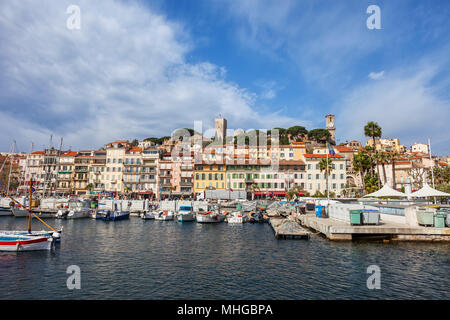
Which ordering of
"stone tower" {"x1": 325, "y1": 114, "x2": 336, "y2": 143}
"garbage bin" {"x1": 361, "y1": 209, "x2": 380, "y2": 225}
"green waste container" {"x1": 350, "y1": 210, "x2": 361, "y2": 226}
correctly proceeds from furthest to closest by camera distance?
"stone tower" {"x1": 325, "y1": 114, "x2": 336, "y2": 143}, "garbage bin" {"x1": 361, "y1": 209, "x2": 380, "y2": 225}, "green waste container" {"x1": 350, "y1": 210, "x2": 361, "y2": 226}

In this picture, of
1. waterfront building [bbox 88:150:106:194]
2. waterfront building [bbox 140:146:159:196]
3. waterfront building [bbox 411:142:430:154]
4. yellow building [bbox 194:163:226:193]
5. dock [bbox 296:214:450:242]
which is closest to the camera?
dock [bbox 296:214:450:242]

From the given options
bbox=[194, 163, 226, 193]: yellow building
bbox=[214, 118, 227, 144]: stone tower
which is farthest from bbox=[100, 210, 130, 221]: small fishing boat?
bbox=[214, 118, 227, 144]: stone tower

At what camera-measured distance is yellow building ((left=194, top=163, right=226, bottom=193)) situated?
84188 mm

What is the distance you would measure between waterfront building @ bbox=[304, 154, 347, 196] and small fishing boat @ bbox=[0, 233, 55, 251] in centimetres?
6918

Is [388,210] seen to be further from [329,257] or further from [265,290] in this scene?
[265,290]

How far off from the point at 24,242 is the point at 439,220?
36968 mm

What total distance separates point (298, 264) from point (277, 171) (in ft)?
209

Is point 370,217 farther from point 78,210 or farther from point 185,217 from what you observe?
point 78,210

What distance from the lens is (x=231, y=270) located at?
18859mm

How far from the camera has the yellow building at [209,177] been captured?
84.2 metres

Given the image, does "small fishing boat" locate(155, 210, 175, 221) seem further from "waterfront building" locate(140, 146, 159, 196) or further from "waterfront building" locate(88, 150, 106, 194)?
"waterfront building" locate(88, 150, 106, 194)

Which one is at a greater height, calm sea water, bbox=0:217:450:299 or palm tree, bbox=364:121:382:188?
palm tree, bbox=364:121:382:188
